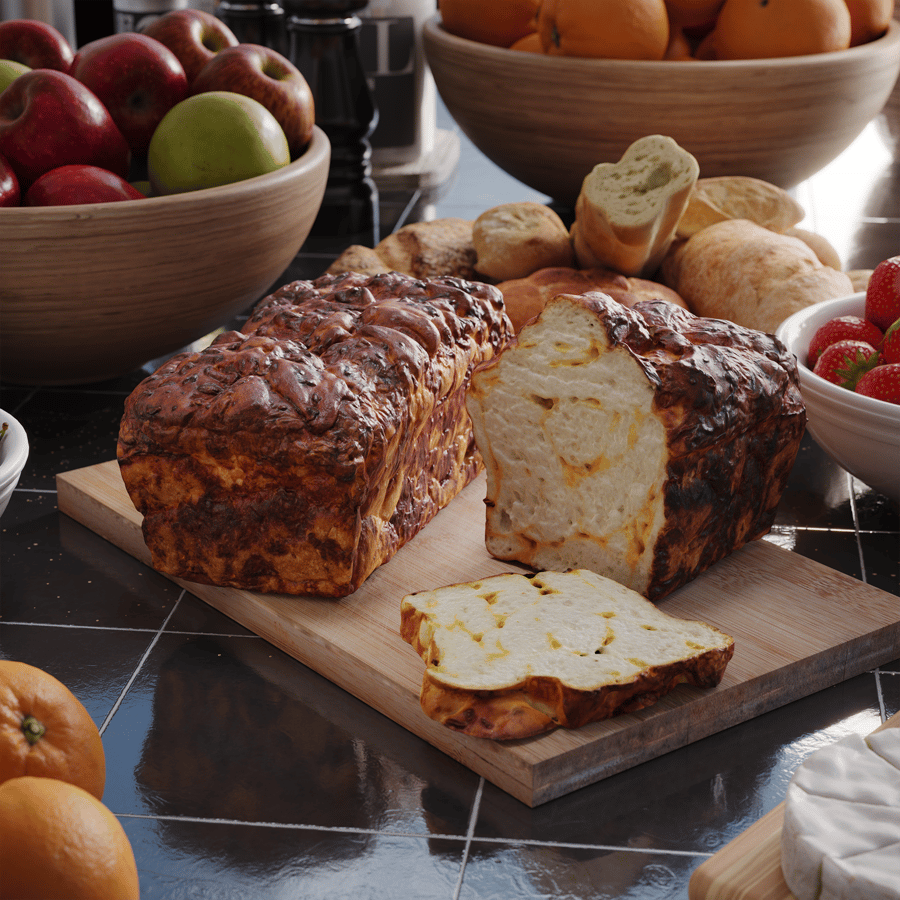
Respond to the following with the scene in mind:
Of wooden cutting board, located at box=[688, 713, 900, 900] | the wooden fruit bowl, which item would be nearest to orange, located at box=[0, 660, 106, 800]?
wooden cutting board, located at box=[688, 713, 900, 900]

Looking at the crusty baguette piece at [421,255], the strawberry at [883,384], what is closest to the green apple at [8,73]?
the crusty baguette piece at [421,255]

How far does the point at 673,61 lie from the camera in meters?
2.73

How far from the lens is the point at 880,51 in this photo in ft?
9.26

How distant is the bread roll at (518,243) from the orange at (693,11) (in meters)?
0.67

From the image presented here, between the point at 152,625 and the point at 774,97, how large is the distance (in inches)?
76.7

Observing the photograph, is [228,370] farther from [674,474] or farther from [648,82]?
[648,82]

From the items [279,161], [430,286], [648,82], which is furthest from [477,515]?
[648,82]

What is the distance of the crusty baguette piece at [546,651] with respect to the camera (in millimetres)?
1253

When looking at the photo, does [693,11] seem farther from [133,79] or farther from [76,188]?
[76,188]

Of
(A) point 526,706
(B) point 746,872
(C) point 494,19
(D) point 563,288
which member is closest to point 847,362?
(D) point 563,288

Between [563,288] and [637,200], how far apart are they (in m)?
0.22

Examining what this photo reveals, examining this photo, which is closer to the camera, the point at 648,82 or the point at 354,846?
the point at 354,846

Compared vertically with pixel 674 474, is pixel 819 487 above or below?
below

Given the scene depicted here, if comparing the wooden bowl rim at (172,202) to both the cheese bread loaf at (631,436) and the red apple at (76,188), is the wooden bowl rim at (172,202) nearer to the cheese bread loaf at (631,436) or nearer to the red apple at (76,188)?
the red apple at (76,188)
